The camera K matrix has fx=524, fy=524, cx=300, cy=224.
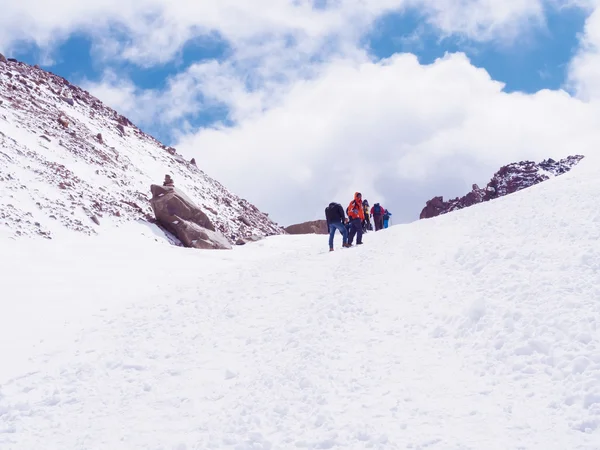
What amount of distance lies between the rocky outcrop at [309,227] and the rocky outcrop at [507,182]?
113 ft

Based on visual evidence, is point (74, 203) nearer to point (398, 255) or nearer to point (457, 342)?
point (398, 255)

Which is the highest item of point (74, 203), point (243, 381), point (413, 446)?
point (74, 203)

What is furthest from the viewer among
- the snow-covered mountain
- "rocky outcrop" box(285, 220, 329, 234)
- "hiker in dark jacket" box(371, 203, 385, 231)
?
"rocky outcrop" box(285, 220, 329, 234)

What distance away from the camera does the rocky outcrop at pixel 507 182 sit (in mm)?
78875

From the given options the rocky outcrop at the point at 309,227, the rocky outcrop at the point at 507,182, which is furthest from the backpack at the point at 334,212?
the rocky outcrop at the point at 507,182

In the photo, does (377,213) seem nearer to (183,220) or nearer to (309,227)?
(183,220)

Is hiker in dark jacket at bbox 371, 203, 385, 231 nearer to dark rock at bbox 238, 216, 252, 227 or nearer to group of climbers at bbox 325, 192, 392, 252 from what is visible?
group of climbers at bbox 325, 192, 392, 252

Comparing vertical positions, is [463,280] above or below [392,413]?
above

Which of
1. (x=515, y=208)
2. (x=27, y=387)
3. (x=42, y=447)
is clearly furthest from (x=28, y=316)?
(x=515, y=208)

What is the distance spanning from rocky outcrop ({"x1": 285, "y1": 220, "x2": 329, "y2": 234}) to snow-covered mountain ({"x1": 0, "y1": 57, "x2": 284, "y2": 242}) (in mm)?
2002

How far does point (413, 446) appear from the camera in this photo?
627cm

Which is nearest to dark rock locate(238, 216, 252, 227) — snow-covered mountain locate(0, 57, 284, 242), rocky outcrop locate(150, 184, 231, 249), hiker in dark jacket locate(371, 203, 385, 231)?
snow-covered mountain locate(0, 57, 284, 242)

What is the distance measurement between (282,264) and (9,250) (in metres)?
9.12

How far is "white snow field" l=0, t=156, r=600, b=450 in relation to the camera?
6895mm
